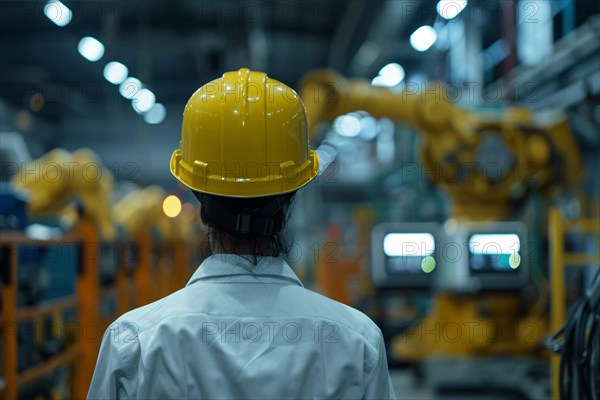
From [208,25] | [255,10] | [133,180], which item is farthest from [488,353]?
[133,180]

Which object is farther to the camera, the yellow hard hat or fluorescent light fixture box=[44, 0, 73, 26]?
fluorescent light fixture box=[44, 0, 73, 26]

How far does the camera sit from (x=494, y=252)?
7.07m

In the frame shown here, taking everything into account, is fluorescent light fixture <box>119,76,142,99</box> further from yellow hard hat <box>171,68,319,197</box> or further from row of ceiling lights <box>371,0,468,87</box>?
yellow hard hat <box>171,68,319,197</box>

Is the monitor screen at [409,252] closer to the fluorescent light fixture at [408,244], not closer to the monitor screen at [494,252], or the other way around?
the fluorescent light fixture at [408,244]

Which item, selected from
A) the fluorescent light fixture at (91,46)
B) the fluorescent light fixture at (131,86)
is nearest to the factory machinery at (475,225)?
the fluorescent light fixture at (91,46)

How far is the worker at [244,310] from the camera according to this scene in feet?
4.89

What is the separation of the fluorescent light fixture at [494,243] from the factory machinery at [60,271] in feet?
12.0

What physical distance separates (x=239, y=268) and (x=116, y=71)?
446 inches

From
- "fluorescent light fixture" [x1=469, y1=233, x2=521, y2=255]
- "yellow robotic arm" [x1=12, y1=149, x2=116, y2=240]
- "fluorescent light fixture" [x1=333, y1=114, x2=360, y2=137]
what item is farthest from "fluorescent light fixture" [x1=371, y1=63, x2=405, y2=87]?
"yellow robotic arm" [x1=12, y1=149, x2=116, y2=240]

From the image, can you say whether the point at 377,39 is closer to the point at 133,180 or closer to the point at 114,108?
the point at 114,108

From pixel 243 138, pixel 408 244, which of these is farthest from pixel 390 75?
pixel 243 138

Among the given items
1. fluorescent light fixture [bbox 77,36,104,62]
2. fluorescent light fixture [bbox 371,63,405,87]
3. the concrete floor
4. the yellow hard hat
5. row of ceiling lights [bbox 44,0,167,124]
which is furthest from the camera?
fluorescent light fixture [bbox 371,63,405,87]

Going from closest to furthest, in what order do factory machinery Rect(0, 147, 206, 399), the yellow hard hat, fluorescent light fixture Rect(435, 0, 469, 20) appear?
the yellow hard hat, factory machinery Rect(0, 147, 206, 399), fluorescent light fixture Rect(435, 0, 469, 20)

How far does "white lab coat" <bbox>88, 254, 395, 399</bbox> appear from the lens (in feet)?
4.87
